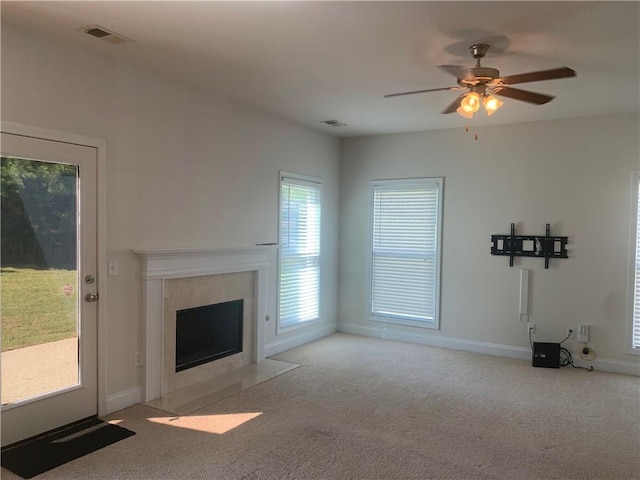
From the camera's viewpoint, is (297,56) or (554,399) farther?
(554,399)

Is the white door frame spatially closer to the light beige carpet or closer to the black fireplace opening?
the light beige carpet

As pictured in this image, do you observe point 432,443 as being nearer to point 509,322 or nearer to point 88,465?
point 88,465

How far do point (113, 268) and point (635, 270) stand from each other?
194 inches

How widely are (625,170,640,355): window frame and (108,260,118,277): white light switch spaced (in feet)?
16.0

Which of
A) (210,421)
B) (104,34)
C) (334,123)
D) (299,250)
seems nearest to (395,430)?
(210,421)

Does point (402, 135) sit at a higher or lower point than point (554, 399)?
higher

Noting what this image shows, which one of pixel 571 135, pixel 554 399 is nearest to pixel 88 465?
pixel 554 399

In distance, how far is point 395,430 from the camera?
3471mm

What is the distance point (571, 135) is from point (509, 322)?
217cm

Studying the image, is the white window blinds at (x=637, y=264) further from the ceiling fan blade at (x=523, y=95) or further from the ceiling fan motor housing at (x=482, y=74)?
the ceiling fan motor housing at (x=482, y=74)

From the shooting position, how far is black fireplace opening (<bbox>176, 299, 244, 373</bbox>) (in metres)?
4.35

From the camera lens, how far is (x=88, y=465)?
2895 millimetres

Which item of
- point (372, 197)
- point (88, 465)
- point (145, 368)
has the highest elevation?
point (372, 197)

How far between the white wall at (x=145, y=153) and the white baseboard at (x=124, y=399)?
0.02 metres
